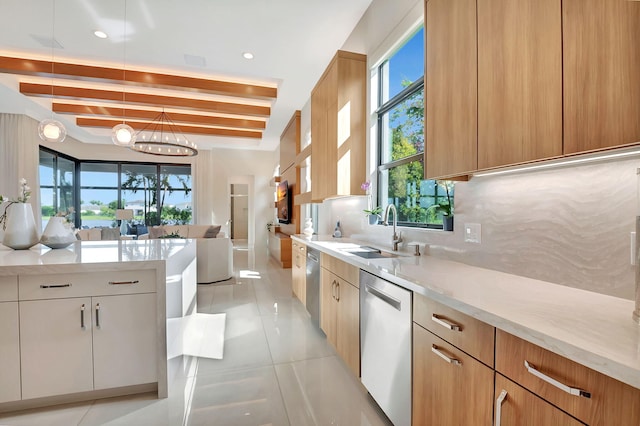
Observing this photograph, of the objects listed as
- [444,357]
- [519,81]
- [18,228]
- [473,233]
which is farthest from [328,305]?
[18,228]

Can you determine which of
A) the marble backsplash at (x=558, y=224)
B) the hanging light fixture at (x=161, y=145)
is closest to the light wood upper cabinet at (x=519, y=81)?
the marble backsplash at (x=558, y=224)

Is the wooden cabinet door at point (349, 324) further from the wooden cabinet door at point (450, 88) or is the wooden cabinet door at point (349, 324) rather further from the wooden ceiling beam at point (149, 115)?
the wooden ceiling beam at point (149, 115)

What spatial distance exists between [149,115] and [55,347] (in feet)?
18.7

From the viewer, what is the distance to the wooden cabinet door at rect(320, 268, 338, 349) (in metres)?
2.37

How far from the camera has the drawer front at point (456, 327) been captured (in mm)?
973

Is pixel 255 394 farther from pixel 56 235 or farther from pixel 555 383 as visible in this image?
pixel 56 235

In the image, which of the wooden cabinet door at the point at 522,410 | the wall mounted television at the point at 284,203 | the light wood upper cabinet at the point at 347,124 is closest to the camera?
the wooden cabinet door at the point at 522,410

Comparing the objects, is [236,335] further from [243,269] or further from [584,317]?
[243,269]

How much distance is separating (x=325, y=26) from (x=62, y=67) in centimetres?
384

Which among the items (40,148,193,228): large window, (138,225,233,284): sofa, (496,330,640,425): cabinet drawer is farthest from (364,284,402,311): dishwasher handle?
(40,148,193,228): large window

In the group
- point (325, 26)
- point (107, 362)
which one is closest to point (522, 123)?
point (107, 362)

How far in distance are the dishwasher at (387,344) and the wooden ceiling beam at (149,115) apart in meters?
5.95

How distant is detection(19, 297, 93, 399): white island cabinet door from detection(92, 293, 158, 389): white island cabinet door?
2.2 inches

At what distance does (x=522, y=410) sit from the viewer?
849mm
